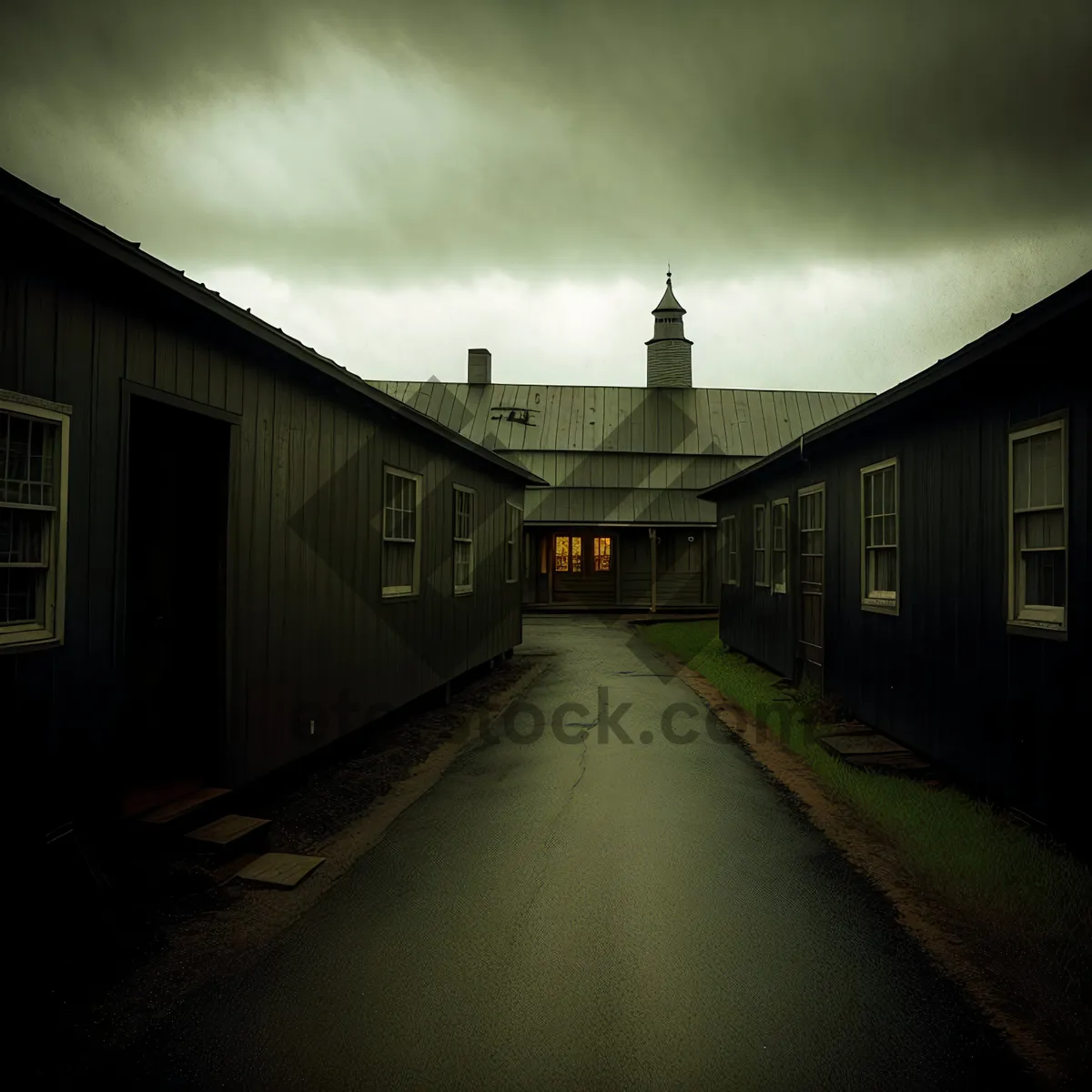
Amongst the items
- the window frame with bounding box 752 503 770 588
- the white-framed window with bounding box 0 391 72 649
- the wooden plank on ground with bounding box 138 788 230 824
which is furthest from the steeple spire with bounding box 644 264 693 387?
the white-framed window with bounding box 0 391 72 649

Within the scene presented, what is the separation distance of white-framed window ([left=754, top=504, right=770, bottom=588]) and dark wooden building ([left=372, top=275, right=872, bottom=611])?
11185 millimetres

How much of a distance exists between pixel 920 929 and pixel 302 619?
513 centimetres

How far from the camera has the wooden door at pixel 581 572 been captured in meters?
28.6

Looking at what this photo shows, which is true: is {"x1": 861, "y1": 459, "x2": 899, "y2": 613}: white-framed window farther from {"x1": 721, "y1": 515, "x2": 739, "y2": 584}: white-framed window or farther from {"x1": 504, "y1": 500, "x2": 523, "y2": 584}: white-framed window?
{"x1": 504, "y1": 500, "x2": 523, "y2": 584}: white-framed window

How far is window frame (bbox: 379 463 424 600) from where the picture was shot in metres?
8.52

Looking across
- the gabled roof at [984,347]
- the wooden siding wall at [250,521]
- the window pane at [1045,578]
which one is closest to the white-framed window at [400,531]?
the wooden siding wall at [250,521]

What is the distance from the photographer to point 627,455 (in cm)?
3080

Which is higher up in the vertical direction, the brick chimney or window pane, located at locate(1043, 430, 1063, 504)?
the brick chimney

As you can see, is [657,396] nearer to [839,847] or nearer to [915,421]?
[915,421]

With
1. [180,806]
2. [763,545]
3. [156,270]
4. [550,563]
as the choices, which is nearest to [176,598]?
[180,806]

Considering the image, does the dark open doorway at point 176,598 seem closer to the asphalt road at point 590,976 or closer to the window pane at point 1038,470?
the asphalt road at point 590,976

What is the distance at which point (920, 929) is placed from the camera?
13.1ft

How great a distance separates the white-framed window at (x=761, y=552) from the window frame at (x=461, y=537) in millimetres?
5483

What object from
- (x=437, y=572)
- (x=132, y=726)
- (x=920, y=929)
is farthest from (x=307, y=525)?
(x=920, y=929)
